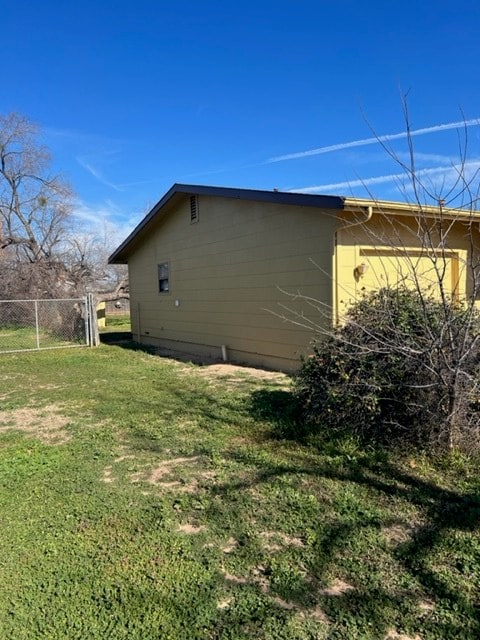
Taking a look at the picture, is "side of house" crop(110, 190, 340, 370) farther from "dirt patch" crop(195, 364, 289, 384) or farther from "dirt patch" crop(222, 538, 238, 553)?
"dirt patch" crop(222, 538, 238, 553)

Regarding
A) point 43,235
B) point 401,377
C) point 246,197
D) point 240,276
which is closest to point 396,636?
point 401,377

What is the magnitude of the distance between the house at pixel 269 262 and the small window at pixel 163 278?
0.03 meters

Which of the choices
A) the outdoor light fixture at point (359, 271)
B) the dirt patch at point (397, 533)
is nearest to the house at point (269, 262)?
the outdoor light fixture at point (359, 271)

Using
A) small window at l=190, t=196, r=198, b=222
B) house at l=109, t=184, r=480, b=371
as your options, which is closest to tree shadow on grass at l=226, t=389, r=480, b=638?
house at l=109, t=184, r=480, b=371

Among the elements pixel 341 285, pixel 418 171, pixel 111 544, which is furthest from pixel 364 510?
pixel 341 285

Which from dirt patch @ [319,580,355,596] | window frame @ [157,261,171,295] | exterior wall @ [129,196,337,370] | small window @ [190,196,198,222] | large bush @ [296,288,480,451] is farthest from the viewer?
window frame @ [157,261,171,295]

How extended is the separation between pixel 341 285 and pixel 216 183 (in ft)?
13.3

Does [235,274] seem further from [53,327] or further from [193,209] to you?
[53,327]

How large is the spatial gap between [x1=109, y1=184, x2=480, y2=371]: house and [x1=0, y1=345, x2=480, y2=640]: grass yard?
2.02 m

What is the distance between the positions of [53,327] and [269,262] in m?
10.9

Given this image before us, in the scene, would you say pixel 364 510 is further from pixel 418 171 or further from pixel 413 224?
pixel 413 224

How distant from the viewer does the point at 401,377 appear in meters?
3.75

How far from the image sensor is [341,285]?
650 centimetres

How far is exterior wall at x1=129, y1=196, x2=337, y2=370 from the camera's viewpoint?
6.99 meters
